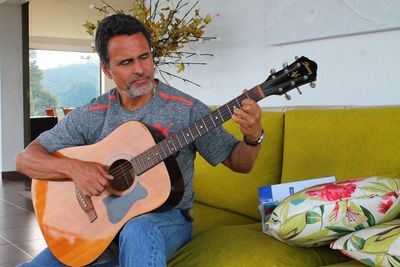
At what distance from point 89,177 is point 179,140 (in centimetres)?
35

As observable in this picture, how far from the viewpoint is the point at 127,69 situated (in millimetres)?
1910

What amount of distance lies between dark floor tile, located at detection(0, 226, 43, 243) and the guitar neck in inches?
89.1

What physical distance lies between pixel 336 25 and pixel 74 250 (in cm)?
149

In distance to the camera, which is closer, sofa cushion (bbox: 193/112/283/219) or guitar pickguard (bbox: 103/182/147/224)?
guitar pickguard (bbox: 103/182/147/224)

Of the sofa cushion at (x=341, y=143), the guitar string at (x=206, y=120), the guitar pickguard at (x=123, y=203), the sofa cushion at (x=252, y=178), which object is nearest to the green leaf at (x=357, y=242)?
the sofa cushion at (x=341, y=143)

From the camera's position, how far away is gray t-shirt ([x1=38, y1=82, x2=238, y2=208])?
72.4 inches

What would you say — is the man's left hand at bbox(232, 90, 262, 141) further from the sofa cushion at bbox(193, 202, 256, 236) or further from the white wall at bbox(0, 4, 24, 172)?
the white wall at bbox(0, 4, 24, 172)

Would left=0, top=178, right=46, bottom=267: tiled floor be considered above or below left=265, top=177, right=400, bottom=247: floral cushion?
below

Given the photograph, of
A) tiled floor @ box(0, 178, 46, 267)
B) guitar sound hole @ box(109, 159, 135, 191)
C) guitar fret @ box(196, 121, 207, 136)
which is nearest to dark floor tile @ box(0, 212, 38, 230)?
tiled floor @ box(0, 178, 46, 267)

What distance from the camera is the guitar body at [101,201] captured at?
1727 millimetres

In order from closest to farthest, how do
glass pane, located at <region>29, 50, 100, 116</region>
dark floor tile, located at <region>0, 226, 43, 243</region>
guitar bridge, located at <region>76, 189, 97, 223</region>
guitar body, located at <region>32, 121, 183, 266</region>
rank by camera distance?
guitar body, located at <region>32, 121, 183, 266</region>
guitar bridge, located at <region>76, 189, 97, 223</region>
dark floor tile, located at <region>0, 226, 43, 243</region>
glass pane, located at <region>29, 50, 100, 116</region>

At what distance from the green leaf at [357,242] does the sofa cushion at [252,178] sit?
0.78m

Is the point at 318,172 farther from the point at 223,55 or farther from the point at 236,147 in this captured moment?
the point at 223,55

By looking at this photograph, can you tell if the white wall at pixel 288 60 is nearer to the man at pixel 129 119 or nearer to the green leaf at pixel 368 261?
the man at pixel 129 119
